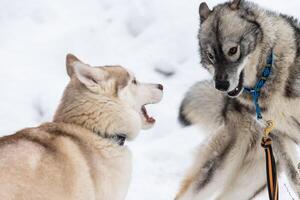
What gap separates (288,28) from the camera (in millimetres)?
4352

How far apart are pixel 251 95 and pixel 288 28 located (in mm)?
600

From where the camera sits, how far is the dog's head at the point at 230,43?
4090 mm

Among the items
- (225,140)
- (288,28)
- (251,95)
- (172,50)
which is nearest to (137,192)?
(225,140)

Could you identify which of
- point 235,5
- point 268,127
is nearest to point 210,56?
point 235,5

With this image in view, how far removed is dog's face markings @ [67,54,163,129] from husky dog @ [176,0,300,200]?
0.53 m

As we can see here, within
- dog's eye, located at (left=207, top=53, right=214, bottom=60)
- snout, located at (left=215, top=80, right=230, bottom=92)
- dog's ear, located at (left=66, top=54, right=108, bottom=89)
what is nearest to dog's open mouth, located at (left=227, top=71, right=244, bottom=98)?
snout, located at (left=215, top=80, right=230, bottom=92)

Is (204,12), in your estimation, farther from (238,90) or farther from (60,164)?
(60,164)

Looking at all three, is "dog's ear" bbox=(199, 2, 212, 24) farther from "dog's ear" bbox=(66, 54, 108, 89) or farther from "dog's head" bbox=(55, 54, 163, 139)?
"dog's ear" bbox=(66, 54, 108, 89)

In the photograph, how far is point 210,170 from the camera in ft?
15.3

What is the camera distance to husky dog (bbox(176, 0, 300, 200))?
4152 millimetres

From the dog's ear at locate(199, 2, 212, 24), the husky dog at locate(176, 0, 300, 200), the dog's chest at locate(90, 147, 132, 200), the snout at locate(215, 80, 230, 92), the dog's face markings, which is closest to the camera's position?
the dog's chest at locate(90, 147, 132, 200)

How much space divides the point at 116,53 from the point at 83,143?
4455 millimetres

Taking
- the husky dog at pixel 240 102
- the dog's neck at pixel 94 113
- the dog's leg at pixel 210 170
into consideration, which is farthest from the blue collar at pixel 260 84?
the dog's neck at pixel 94 113

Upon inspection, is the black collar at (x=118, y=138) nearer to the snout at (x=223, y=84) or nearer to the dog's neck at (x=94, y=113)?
the dog's neck at (x=94, y=113)
